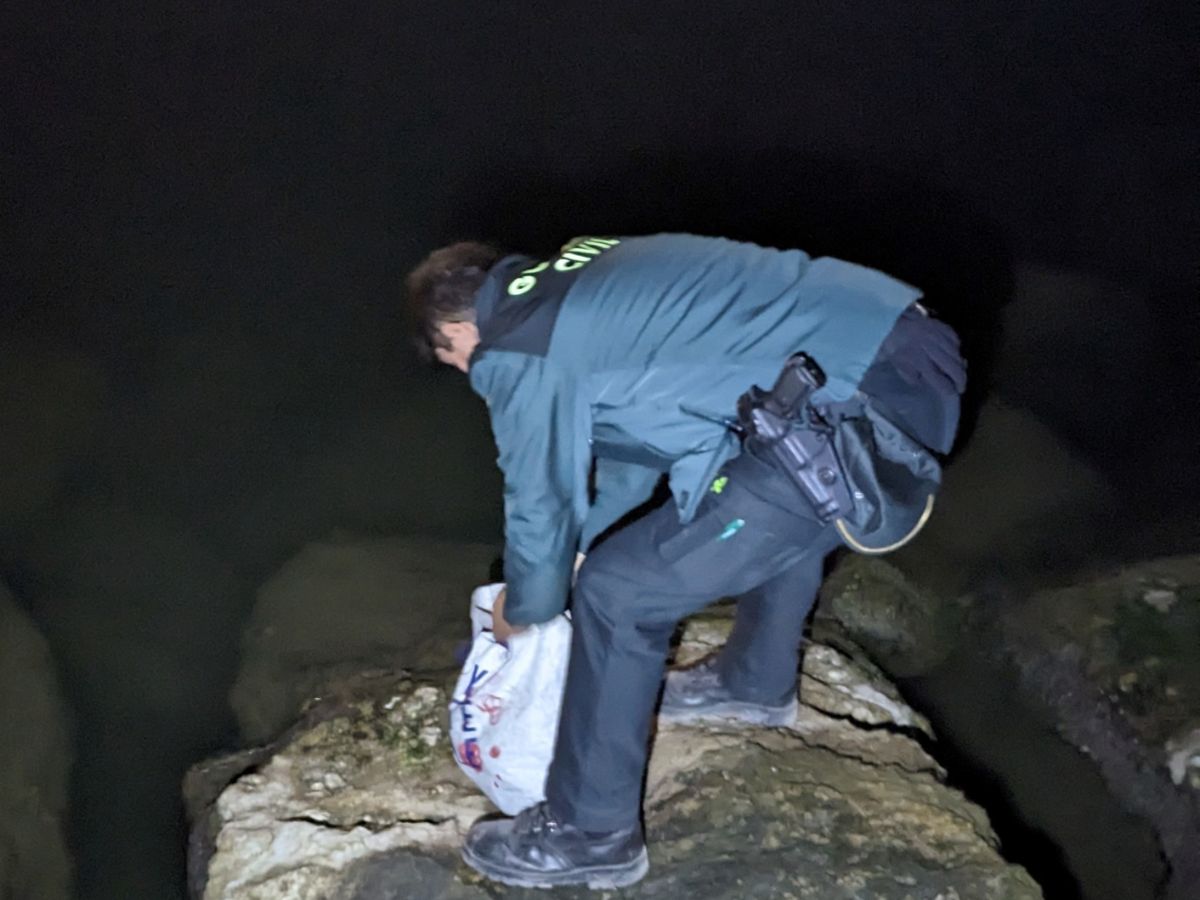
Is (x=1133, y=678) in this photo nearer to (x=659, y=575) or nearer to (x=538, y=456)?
(x=659, y=575)

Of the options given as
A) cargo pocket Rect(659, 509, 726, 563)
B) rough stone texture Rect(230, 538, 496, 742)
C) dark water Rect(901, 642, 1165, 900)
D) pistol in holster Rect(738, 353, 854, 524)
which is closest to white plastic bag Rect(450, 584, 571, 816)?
cargo pocket Rect(659, 509, 726, 563)

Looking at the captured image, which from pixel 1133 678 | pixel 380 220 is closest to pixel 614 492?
pixel 1133 678

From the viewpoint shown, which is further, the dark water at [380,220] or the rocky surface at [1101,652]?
the dark water at [380,220]

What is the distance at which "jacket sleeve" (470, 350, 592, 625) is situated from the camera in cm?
170

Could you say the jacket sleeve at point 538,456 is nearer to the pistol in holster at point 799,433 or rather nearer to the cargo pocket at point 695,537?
the cargo pocket at point 695,537

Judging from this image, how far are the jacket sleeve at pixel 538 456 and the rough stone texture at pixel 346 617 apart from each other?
1.33 metres

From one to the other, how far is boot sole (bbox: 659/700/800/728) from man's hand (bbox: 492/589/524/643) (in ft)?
1.58

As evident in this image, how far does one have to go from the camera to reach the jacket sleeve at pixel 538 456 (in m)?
1.70

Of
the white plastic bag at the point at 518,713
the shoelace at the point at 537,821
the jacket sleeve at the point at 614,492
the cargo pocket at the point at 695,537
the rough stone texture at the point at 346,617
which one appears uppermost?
the cargo pocket at the point at 695,537

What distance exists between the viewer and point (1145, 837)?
281 cm

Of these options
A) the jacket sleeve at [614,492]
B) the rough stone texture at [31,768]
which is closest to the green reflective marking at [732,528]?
the jacket sleeve at [614,492]

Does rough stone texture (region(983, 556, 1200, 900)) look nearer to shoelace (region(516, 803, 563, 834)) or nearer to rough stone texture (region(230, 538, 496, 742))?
shoelace (region(516, 803, 563, 834))

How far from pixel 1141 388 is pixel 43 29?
8.73 m

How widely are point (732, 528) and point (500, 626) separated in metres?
0.64
